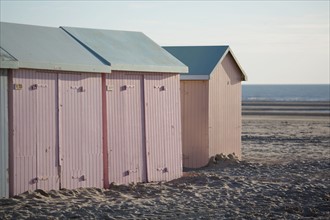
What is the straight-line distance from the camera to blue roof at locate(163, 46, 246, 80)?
20.7 metres

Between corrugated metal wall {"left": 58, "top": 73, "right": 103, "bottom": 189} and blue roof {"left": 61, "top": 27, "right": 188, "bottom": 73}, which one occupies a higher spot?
blue roof {"left": 61, "top": 27, "right": 188, "bottom": 73}

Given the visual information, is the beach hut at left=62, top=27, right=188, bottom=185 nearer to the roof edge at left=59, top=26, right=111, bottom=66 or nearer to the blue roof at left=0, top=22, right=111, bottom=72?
the roof edge at left=59, top=26, right=111, bottom=66

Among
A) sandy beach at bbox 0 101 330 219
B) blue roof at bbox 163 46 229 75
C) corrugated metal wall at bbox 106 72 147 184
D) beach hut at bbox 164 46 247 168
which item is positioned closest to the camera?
sandy beach at bbox 0 101 330 219

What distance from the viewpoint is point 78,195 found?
545 inches

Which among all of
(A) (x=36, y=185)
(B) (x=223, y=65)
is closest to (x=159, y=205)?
(A) (x=36, y=185)

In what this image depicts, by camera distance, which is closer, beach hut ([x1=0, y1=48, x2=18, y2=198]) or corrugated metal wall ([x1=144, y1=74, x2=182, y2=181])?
beach hut ([x1=0, y1=48, x2=18, y2=198])

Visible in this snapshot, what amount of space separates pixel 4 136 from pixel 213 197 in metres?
4.39

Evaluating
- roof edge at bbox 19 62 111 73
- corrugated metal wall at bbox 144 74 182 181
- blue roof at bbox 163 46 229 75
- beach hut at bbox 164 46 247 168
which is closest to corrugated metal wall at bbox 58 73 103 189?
roof edge at bbox 19 62 111 73

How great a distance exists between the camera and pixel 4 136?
12727 millimetres

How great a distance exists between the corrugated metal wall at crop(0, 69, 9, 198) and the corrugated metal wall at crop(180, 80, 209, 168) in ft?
28.9

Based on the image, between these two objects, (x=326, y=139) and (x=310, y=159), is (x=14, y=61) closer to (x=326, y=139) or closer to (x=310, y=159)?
(x=310, y=159)

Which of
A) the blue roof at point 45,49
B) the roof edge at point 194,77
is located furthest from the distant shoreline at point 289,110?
the blue roof at point 45,49

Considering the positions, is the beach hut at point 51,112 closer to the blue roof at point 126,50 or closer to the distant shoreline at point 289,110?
the blue roof at point 126,50

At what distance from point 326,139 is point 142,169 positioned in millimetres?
15496
